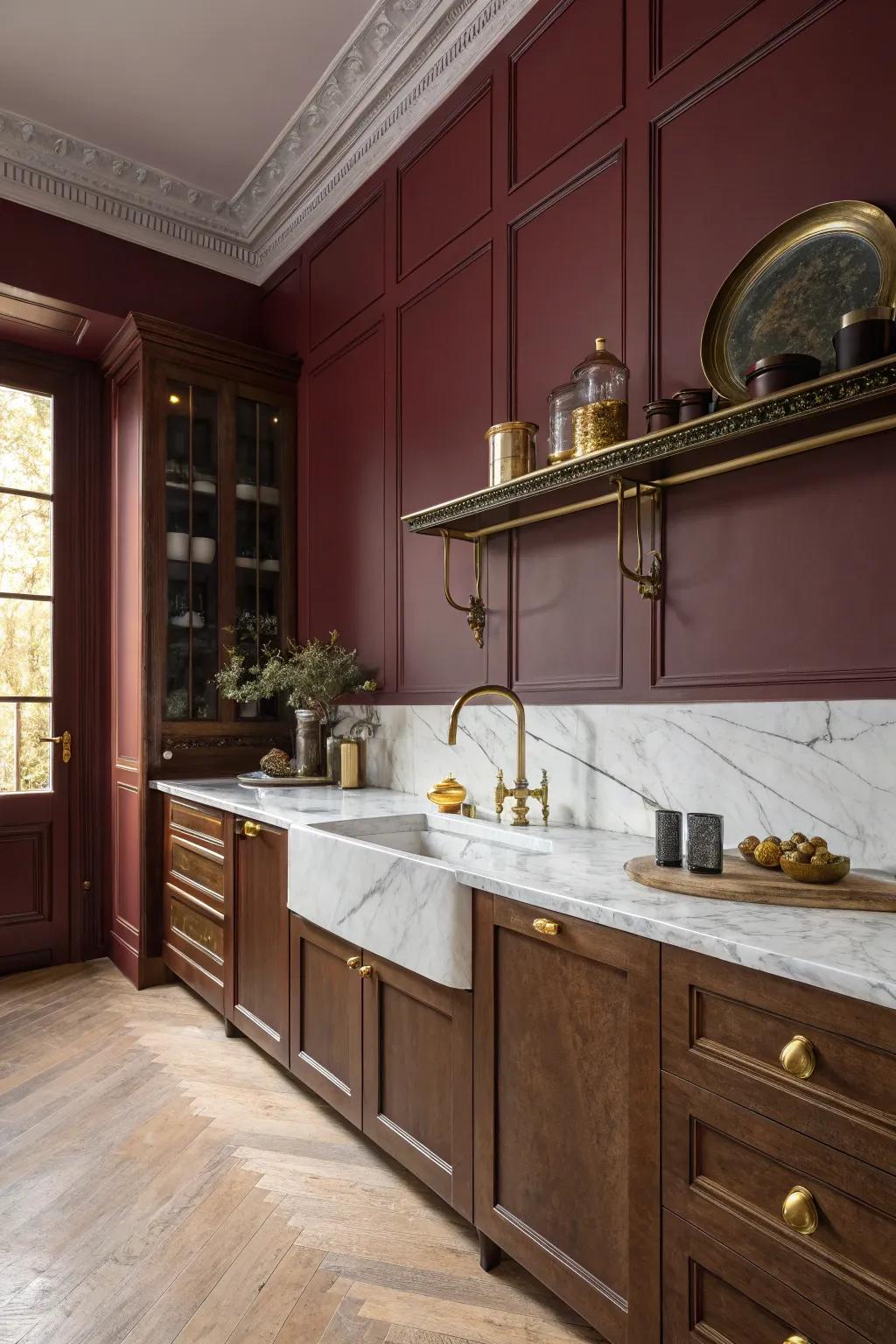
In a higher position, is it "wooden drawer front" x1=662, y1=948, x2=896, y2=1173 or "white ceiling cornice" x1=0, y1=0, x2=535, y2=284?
"white ceiling cornice" x1=0, y1=0, x2=535, y2=284

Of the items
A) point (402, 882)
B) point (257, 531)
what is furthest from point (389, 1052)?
point (257, 531)

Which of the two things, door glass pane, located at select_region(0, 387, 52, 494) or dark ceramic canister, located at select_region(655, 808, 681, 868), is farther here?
door glass pane, located at select_region(0, 387, 52, 494)

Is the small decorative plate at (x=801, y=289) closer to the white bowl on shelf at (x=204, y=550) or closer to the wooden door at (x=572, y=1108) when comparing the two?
the wooden door at (x=572, y=1108)

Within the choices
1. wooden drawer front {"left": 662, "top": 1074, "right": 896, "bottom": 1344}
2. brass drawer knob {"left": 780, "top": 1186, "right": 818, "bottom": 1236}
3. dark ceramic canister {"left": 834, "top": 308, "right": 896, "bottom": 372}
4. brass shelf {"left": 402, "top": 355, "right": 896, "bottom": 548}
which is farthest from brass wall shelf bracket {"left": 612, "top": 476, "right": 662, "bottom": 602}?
brass drawer knob {"left": 780, "top": 1186, "right": 818, "bottom": 1236}

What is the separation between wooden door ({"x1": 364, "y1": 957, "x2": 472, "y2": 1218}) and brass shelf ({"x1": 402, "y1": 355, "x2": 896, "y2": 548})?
1.20 m

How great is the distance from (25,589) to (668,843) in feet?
10.7

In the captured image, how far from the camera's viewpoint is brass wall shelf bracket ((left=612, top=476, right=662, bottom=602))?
1969 mm

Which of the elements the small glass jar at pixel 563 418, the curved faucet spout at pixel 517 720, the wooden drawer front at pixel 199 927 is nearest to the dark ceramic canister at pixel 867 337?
the small glass jar at pixel 563 418

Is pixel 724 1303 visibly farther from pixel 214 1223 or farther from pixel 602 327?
pixel 602 327

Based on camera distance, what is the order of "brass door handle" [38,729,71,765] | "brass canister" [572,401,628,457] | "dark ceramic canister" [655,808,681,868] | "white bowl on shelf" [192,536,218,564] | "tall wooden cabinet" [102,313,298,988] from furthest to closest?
"brass door handle" [38,729,71,765]
"white bowl on shelf" [192,536,218,564]
"tall wooden cabinet" [102,313,298,988]
"brass canister" [572,401,628,457]
"dark ceramic canister" [655,808,681,868]

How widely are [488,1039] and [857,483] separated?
130cm

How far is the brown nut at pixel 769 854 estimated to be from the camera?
4.75 feet

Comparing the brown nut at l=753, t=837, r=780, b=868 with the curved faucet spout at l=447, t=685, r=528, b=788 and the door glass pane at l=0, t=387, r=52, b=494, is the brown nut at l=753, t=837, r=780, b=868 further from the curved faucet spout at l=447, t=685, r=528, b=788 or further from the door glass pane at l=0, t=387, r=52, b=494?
the door glass pane at l=0, t=387, r=52, b=494

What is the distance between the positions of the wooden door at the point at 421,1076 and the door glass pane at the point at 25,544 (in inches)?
106
